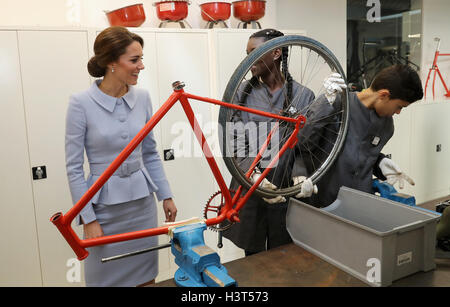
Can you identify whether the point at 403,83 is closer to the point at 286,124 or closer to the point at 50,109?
the point at 286,124

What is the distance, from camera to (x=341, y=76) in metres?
1.50

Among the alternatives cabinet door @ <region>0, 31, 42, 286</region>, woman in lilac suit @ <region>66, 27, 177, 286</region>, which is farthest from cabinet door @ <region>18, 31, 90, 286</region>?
woman in lilac suit @ <region>66, 27, 177, 286</region>

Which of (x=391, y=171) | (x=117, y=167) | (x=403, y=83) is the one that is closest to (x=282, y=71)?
(x=403, y=83)

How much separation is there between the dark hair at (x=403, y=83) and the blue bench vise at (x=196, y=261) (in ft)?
3.34

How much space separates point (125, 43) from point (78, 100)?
28 cm

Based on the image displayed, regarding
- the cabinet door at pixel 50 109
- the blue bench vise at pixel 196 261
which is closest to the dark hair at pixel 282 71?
the blue bench vise at pixel 196 261

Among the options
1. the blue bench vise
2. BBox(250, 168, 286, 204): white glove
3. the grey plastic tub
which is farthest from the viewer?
BBox(250, 168, 286, 204): white glove

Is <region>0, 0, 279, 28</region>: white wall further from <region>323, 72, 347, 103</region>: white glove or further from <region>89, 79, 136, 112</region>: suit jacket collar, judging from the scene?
<region>323, 72, 347, 103</region>: white glove

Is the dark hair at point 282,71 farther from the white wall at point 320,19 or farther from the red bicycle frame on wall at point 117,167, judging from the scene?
the white wall at point 320,19

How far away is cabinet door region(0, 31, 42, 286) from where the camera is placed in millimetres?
2008

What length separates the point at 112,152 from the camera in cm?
143

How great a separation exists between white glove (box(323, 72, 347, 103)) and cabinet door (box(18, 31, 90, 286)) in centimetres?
142

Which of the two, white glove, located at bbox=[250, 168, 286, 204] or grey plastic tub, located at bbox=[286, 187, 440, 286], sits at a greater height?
white glove, located at bbox=[250, 168, 286, 204]
